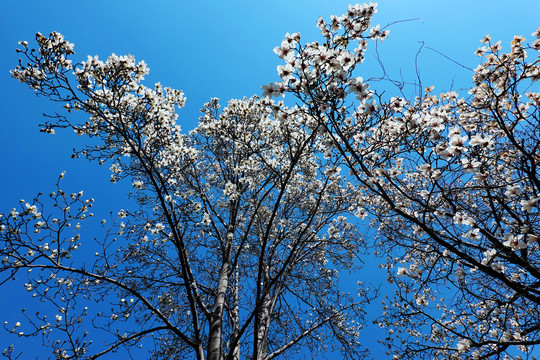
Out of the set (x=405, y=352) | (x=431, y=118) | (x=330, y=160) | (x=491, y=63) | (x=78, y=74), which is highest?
(x=78, y=74)

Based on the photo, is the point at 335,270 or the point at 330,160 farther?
the point at 335,270

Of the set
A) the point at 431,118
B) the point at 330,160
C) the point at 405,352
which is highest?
the point at 330,160

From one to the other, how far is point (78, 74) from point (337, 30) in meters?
3.50

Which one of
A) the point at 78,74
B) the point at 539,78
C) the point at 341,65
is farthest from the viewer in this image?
the point at 78,74

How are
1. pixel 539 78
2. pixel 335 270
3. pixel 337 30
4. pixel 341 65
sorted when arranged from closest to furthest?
pixel 341 65, pixel 337 30, pixel 539 78, pixel 335 270

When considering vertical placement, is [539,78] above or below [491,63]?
below

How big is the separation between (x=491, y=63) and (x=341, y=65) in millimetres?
2916

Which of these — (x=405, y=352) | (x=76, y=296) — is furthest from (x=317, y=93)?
(x=76, y=296)

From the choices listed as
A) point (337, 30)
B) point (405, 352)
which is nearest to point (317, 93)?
point (337, 30)

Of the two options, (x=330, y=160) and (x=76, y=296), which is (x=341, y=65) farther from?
(x=76, y=296)

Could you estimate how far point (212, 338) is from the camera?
187 inches

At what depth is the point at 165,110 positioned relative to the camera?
485cm

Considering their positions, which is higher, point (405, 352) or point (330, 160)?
point (330, 160)

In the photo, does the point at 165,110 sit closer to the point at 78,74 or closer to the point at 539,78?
the point at 78,74
